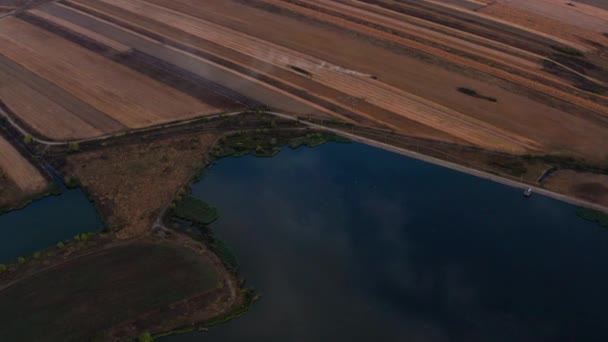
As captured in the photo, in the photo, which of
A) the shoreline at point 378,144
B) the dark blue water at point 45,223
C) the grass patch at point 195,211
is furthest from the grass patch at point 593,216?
the dark blue water at point 45,223

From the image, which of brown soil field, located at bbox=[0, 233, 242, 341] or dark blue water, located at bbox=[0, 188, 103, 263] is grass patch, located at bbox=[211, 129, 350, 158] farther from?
dark blue water, located at bbox=[0, 188, 103, 263]

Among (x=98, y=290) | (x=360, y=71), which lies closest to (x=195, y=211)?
(x=98, y=290)

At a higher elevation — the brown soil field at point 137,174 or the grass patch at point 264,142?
the grass patch at point 264,142

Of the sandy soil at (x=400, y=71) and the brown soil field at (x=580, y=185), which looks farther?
the sandy soil at (x=400, y=71)

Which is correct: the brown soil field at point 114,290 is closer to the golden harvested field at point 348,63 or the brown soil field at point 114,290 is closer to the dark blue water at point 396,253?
the dark blue water at point 396,253

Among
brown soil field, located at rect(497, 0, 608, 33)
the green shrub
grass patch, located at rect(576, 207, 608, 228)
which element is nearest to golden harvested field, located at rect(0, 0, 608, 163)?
brown soil field, located at rect(497, 0, 608, 33)

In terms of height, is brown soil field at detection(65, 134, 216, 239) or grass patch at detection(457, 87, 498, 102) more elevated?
grass patch at detection(457, 87, 498, 102)

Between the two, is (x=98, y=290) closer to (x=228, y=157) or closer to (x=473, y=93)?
(x=228, y=157)
